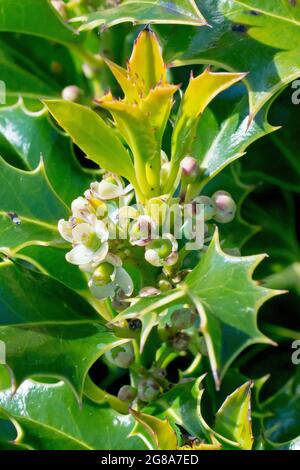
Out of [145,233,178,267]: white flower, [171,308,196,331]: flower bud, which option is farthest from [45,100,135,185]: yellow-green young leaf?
[171,308,196,331]: flower bud

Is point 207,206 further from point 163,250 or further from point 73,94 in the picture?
point 73,94

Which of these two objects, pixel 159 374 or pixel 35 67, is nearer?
pixel 159 374

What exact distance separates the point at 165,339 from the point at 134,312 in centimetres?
26

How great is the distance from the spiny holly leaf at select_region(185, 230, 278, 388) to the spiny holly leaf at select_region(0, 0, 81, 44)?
0.66m

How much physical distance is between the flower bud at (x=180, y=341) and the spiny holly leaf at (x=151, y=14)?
50 centimetres

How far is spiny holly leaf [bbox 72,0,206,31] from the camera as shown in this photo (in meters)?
1.11

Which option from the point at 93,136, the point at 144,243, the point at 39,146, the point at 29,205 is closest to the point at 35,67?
the point at 39,146

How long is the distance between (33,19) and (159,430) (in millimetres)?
841

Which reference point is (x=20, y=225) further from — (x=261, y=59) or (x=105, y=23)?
(x=261, y=59)

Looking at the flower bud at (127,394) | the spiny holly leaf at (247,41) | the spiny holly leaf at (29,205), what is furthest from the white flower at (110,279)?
the spiny holly leaf at (247,41)

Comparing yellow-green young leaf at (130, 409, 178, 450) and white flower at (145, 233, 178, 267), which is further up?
white flower at (145, 233, 178, 267)

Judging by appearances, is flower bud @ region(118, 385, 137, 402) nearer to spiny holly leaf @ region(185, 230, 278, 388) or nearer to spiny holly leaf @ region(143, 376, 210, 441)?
spiny holly leaf @ region(143, 376, 210, 441)

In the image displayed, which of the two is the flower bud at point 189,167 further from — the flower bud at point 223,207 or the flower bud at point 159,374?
the flower bud at point 159,374

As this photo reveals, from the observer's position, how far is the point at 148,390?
127 cm
